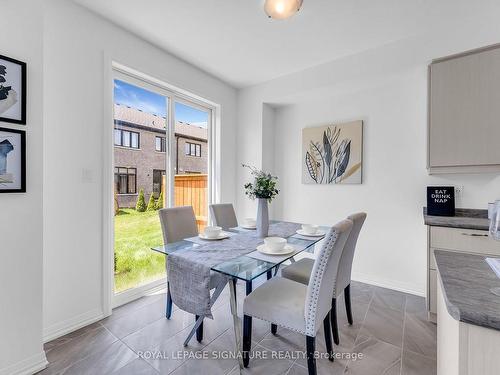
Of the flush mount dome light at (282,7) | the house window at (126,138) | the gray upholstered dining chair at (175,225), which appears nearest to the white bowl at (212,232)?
the gray upholstered dining chair at (175,225)

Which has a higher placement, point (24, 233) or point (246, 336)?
point (24, 233)

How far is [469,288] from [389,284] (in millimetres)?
2408

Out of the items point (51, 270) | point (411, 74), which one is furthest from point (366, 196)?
point (51, 270)

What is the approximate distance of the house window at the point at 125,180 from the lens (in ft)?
8.21

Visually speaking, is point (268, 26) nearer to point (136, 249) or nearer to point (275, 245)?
point (275, 245)

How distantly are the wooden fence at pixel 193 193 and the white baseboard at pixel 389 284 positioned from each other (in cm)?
215

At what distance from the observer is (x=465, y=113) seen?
6.93 feet

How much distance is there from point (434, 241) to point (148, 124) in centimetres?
304

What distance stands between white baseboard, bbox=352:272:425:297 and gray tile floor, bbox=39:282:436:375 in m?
0.35

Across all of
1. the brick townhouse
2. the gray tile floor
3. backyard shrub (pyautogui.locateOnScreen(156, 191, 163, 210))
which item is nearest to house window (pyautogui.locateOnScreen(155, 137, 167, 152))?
the brick townhouse

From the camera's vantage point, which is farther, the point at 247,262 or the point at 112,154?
the point at 112,154

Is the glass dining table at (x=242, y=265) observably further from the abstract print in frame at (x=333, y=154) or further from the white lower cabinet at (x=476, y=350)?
the abstract print in frame at (x=333, y=154)

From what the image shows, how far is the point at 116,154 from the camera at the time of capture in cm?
247

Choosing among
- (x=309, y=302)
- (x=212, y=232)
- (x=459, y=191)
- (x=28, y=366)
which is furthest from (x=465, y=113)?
Answer: (x=28, y=366)
